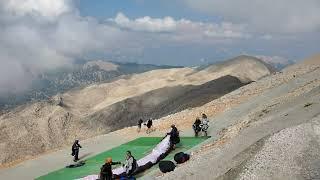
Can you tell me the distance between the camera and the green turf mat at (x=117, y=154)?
3388cm

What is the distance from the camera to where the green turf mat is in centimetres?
3388

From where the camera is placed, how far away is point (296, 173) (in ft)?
63.4

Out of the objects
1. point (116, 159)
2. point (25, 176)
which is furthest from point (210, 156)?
point (25, 176)

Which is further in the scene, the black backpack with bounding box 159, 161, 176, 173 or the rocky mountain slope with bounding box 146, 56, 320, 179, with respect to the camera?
the black backpack with bounding box 159, 161, 176, 173

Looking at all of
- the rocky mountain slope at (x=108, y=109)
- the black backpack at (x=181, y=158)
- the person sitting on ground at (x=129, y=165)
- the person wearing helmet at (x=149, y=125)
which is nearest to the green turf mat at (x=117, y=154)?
the person wearing helmet at (x=149, y=125)

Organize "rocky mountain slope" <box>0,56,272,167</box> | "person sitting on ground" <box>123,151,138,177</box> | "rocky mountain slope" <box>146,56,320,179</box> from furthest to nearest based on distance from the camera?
"rocky mountain slope" <box>0,56,272,167</box>
"person sitting on ground" <box>123,151,138,177</box>
"rocky mountain slope" <box>146,56,320,179</box>

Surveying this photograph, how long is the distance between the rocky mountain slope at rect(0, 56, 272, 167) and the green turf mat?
4437 centimetres

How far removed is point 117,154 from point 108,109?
100603mm

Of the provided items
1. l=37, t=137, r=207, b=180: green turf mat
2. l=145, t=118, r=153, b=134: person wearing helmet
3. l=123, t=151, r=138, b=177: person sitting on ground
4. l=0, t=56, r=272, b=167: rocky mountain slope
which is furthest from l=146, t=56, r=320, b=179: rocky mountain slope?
l=0, t=56, r=272, b=167: rocky mountain slope

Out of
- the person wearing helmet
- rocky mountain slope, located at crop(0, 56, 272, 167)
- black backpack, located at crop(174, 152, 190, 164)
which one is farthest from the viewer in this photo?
rocky mountain slope, located at crop(0, 56, 272, 167)

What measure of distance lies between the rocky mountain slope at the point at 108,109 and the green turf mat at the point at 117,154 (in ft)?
146

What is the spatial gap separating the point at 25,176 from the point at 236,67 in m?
159

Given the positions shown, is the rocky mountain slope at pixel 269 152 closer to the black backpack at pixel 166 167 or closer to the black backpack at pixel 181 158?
the black backpack at pixel 166 167

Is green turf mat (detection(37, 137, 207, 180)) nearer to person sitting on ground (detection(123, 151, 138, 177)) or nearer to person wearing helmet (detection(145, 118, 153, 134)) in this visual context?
person wearing helmet (detection(145, 118, 153, 134))
